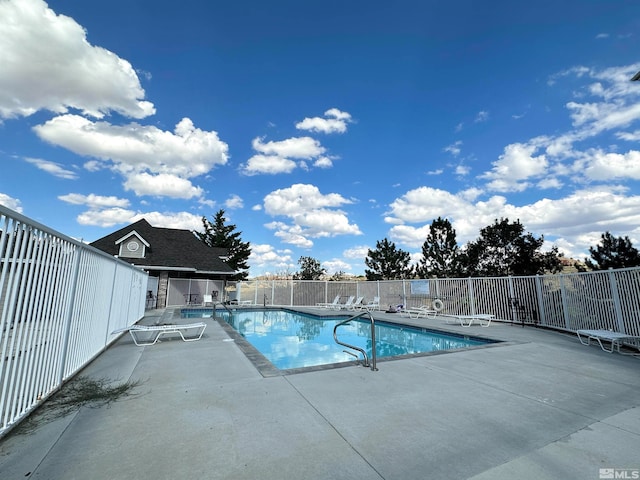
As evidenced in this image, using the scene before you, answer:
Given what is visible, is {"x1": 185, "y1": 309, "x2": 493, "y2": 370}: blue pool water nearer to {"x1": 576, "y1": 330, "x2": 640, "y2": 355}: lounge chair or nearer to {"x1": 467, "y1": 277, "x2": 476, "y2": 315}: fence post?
{"x1": 576, "y1": 330, "x2": 640, "y2": 355}: lounge chair

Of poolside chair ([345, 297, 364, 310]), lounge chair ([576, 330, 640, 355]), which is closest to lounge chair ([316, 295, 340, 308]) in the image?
poolside chair ([345, 297, 364, 310])

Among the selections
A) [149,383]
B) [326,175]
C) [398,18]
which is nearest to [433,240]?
[326,175]

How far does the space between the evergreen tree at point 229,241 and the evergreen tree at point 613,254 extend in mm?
34810

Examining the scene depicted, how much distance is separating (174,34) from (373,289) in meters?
16.8

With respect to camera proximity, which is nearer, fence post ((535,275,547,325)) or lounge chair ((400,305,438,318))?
fence post ((535,275,547,325))

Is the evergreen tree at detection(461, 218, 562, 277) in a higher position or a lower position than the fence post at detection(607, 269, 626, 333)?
higher

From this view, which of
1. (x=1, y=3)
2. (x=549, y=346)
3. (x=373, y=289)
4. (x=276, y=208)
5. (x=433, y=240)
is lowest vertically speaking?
(x=549, y=346)

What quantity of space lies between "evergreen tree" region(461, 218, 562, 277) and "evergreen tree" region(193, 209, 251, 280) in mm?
28251

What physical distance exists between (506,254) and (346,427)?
74.1 feet

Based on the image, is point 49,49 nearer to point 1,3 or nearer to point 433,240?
point 1,3

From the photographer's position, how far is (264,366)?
4770 millimetres

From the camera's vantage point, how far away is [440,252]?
22500mm

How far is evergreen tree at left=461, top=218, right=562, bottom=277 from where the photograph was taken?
19.2 meters

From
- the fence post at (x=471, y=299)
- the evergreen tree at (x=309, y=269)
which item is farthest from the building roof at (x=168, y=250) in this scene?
the fence post at (x=471, y=299)
